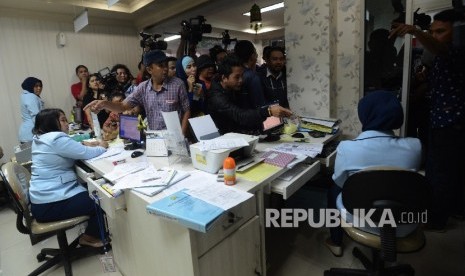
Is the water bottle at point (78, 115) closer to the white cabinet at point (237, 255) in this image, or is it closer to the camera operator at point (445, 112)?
the white cabinet at point (237, 255)

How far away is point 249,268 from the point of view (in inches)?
53.3

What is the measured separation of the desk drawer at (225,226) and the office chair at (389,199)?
0.45 meters

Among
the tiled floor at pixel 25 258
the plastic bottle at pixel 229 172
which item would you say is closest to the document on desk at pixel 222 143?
the plastic bottle at pixel 229 172

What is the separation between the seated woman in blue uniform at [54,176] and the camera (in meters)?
1.75

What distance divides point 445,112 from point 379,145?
3.06ft

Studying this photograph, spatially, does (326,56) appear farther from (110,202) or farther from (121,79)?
(121,79)

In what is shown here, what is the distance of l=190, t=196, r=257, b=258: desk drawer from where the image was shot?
3.57ft

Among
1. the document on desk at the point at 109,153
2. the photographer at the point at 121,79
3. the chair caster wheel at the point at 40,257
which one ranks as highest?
the photographer at the point at 121,79

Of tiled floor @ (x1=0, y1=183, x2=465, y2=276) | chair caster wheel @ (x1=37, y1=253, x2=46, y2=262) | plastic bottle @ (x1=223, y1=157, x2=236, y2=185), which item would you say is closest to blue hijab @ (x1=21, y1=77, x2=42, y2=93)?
tiled floor @ (x1=0, y1=183, x2=465, y2=276)

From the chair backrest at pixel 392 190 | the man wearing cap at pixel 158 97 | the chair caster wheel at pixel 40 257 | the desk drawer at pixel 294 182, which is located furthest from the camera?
the man wearing cap at pixel 158 97

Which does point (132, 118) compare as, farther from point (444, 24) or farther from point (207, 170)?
point (444, 24)

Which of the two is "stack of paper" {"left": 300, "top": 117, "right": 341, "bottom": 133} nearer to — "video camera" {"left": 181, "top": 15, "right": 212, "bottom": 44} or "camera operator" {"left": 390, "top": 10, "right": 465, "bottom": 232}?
"camera operator" {"left": 390, "top": 10, "right": 465, "bottom": 232}

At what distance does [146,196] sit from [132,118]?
43.0 inches

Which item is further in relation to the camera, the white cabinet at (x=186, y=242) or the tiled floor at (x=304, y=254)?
the tiled floor at (x=304, y=254)
